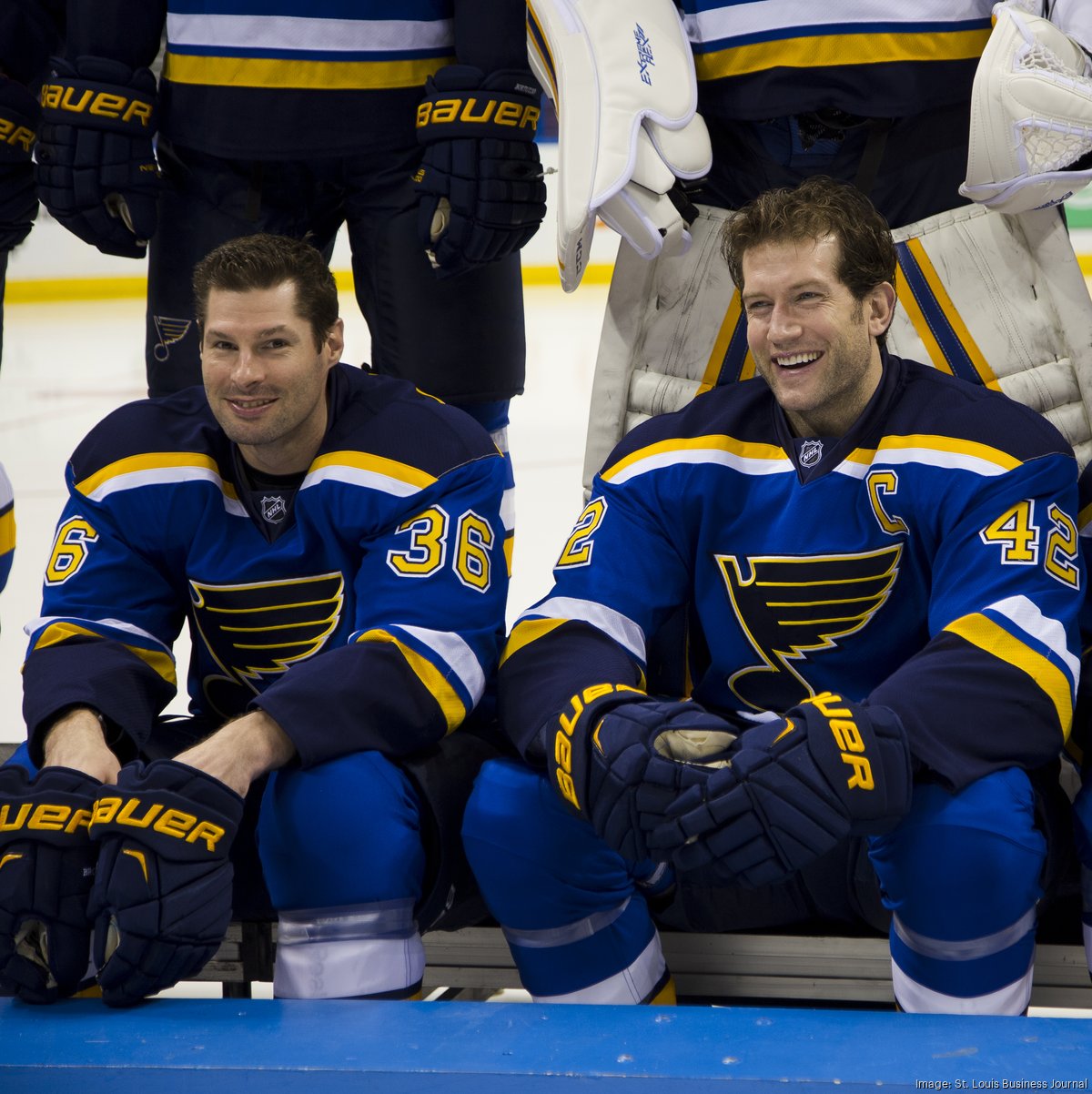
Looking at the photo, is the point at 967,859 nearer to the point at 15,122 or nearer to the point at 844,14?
the point at 844,14

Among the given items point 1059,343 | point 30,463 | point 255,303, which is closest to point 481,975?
point 255,303

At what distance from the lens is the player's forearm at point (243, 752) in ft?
5.00

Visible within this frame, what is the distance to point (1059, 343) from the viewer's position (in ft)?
6.57

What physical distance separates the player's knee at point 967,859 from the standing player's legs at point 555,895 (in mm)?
273

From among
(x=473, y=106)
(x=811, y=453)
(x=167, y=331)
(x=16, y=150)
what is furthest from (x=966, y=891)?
(x=16, y=150)

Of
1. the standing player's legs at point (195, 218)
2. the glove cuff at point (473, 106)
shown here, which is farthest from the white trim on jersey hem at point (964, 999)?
the standing player's legs at point (195, 218)

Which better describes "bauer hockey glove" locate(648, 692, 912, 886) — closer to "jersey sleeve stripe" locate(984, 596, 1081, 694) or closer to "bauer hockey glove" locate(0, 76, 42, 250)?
"jersey sleeve stripe" locate(984, 596, 1081, 694)

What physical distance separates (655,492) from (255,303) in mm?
501

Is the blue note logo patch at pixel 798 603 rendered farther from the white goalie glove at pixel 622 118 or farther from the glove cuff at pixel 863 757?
the white goalie glove at pixel 622 118

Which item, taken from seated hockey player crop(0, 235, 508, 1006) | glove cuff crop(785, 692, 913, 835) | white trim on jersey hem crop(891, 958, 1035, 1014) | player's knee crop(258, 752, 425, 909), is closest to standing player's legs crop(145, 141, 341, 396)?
seated hockey player crop(0, 235, 508, 1006)

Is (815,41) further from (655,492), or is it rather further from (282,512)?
(282,512)

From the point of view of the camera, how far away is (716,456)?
1729 mm

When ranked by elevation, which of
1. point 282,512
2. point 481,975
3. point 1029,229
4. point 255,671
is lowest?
point 481,975

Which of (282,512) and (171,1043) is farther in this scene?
(282,512)
